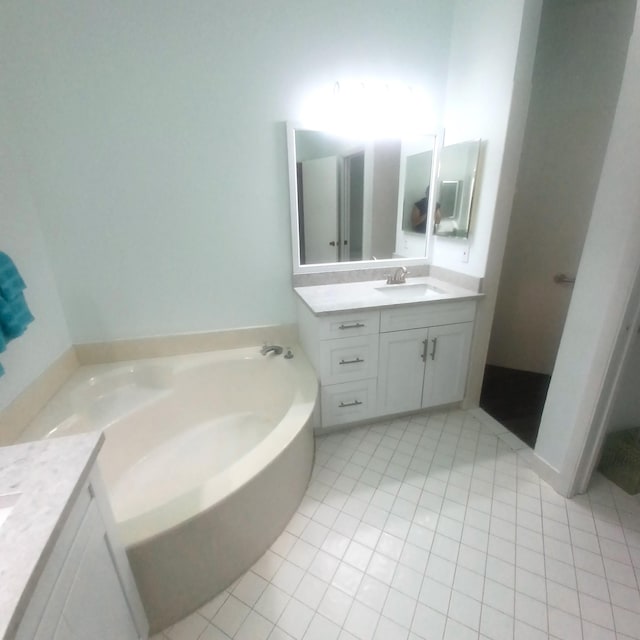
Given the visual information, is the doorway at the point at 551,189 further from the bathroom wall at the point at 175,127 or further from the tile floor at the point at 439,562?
the bathroom wall at the point at 175,127

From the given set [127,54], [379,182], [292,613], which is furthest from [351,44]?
[292,613]

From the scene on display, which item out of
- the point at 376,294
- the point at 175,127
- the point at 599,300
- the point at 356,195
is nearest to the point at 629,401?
the point at 599,300

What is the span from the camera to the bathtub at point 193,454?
41.7 inches

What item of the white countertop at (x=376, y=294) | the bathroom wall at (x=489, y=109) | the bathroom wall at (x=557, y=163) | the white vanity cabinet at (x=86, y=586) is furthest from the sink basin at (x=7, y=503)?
the bathroom wall at (x=557, y=163)

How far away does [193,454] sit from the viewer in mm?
1788

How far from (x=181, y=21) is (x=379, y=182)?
1.30 m

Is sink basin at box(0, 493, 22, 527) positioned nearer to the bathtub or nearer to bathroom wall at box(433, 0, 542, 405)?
the bathtub

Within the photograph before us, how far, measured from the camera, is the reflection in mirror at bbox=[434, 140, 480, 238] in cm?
188

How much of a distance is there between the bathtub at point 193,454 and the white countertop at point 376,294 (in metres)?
0.39

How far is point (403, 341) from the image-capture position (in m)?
1.88

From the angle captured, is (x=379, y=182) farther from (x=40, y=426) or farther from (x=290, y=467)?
(x=40, y=426)

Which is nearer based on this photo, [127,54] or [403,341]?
[127,54]

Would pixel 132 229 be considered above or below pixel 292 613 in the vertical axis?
above

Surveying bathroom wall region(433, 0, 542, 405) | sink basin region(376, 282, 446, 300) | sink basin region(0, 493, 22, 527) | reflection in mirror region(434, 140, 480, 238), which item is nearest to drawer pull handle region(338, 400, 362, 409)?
sink basin region(376, 282, 446, 300)
